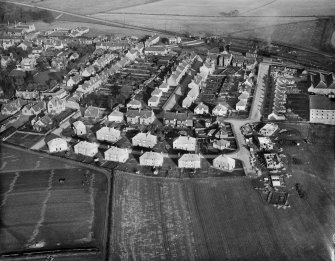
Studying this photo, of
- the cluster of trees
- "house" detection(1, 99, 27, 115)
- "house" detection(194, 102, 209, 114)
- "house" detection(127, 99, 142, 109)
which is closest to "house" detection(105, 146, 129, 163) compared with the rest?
"house" detection(127, 99, 142, 109)

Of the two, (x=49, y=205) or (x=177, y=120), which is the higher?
(x=177, y=120)

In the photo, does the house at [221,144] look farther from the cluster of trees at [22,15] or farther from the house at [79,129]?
the cluster of trees at [22,15]

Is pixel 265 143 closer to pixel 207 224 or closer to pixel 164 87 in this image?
pixel 207 224

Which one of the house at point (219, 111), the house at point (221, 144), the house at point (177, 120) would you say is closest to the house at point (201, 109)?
the house at point (219, 111)

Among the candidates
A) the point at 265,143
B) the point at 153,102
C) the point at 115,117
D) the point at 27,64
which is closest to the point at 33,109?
the point at 115,117

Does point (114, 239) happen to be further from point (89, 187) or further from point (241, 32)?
point (241, 32)

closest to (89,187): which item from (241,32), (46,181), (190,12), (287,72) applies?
(46,181)
